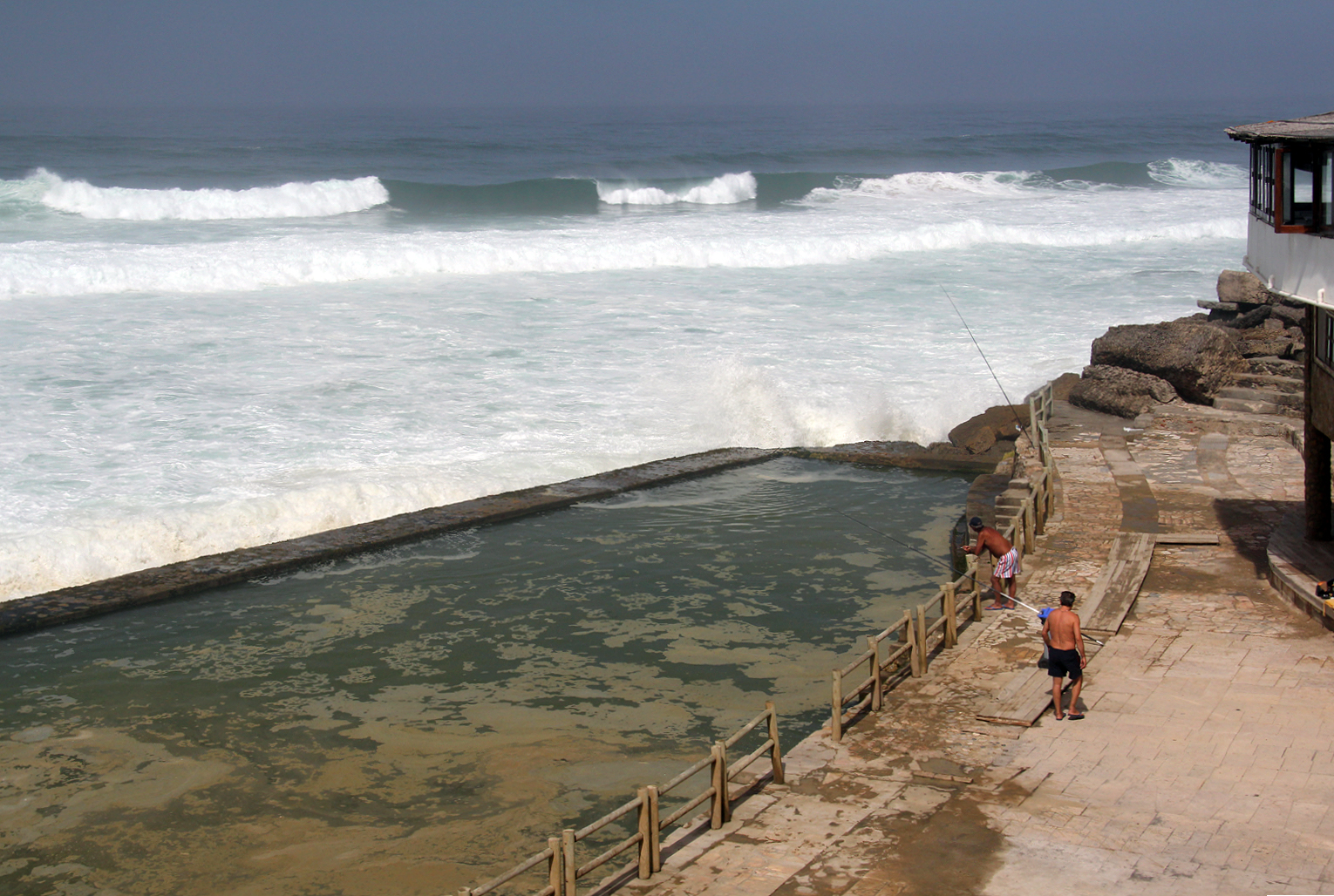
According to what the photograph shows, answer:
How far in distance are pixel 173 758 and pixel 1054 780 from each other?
688 centimetres

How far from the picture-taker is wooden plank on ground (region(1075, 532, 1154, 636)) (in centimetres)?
1124

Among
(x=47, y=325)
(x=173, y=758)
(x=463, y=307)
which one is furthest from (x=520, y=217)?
(x=173, y=758)

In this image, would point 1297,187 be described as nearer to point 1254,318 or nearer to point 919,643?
point 919,643

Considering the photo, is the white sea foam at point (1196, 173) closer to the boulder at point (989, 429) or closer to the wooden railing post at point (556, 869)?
the boulder at point (989, 429)

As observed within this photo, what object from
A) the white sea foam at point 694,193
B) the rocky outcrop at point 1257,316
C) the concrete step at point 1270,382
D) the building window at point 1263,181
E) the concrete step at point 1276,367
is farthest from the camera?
the white sea foam at point 694,193

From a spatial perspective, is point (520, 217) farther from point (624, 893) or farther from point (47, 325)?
point (624, 893)

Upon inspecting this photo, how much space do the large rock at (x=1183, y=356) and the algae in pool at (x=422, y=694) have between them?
606cm

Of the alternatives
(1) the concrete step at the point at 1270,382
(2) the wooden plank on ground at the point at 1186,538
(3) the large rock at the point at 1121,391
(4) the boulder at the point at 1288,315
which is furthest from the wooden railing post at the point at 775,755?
(4) the boulder at the point at 1288,315

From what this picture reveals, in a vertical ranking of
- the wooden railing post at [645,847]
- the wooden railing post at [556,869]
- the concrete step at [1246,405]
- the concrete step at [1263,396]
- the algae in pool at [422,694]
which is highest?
the concrete step at [1263,396]

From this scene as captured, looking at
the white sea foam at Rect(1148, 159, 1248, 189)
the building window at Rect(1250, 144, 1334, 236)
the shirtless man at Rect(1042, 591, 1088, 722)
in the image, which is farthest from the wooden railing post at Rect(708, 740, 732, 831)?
the white sea foam at Rect(1148, 159, 1248, 189)

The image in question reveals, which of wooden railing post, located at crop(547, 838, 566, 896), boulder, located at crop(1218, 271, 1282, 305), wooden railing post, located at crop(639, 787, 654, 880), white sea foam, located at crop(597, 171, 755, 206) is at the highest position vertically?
white sea foam, located at crop(597, 171, 755, 206)

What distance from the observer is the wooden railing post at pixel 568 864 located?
684 cm

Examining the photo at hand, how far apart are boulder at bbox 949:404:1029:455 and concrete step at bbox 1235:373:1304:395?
3.50 m

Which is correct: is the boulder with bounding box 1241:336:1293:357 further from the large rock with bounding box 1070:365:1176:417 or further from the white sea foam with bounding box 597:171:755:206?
the white sea foam with bounding box 597:171:755:206
